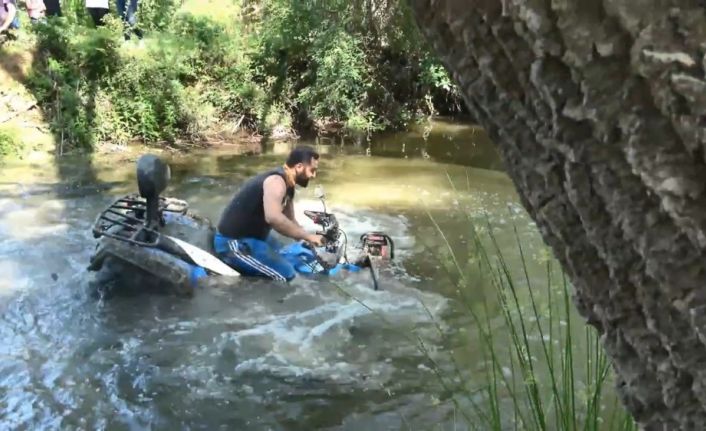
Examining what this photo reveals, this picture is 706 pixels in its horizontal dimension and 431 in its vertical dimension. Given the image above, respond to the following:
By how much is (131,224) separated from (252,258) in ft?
3.17

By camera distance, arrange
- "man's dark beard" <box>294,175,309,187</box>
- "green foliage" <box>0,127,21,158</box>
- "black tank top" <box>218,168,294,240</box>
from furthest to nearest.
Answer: "green foliage" <box>0,127,21,158</box>, "black tank top" <box>218,168,294,240</box>, "man's dark beard" <box>294,175,309,187</box>

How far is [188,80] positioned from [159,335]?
8.39 metres

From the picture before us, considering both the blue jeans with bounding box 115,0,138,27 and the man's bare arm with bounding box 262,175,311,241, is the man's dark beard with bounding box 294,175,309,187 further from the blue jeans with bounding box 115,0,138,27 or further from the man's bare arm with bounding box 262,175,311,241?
the blue jeans with bounding box 115,0,138,27

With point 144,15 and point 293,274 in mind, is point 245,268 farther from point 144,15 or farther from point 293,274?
point 144,15

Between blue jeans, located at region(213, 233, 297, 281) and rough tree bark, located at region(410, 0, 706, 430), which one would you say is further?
blue jeans, located at region(213, 233, 297, 281)

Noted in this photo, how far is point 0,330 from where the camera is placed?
19.1 ft

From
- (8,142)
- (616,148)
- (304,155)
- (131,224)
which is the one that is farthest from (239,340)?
(8,142)

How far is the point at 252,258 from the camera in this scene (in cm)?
636

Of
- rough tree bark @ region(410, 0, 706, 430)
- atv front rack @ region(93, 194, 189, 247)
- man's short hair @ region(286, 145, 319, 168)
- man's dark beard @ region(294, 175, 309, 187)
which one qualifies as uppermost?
rough tree bark @ region(410, 0, 706, 430)

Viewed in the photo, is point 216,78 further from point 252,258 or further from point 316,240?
point 316,240

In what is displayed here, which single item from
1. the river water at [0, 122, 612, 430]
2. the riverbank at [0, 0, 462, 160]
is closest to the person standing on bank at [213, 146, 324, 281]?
the river water at [0, 122, 612, 430]

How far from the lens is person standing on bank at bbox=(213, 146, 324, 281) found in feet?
20.4

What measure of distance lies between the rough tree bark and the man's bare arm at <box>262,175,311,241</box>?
4969mm

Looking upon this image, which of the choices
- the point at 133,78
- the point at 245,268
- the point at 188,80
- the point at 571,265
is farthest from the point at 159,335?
the point at 188,80
